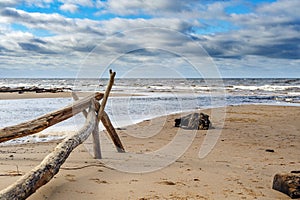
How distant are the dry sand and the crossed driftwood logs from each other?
53 cm

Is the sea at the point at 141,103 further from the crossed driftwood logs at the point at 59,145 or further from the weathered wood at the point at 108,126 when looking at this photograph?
the crossed driftwood logs at the point at 59,145

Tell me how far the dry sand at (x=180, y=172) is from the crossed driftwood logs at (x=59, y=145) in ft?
1.73

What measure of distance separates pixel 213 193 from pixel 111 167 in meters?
2.20

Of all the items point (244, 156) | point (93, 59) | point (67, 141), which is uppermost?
point (93, 59)

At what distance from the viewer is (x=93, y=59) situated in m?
7.80

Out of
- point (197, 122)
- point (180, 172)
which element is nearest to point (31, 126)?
point (180, 172)

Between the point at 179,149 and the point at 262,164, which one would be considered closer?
the point at 262,164

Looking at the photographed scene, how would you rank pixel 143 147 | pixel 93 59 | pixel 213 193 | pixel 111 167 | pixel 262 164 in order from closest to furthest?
pixel 213 193 → pixel 111 167 → pixel 262 164 → pixel 93 59 → pixel 143 147

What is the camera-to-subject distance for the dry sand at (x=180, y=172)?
4906 mm

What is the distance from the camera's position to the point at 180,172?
6.23 metres

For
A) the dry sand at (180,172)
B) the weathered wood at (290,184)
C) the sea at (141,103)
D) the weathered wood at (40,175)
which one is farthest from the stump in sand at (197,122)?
the weathered wood at (290,184)

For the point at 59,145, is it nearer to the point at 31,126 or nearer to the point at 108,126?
the point at 31,126

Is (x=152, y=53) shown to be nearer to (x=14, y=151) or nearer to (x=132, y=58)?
(x=132, y=58)

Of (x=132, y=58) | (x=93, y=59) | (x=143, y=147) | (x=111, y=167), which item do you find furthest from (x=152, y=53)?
(x=111, y=167)
